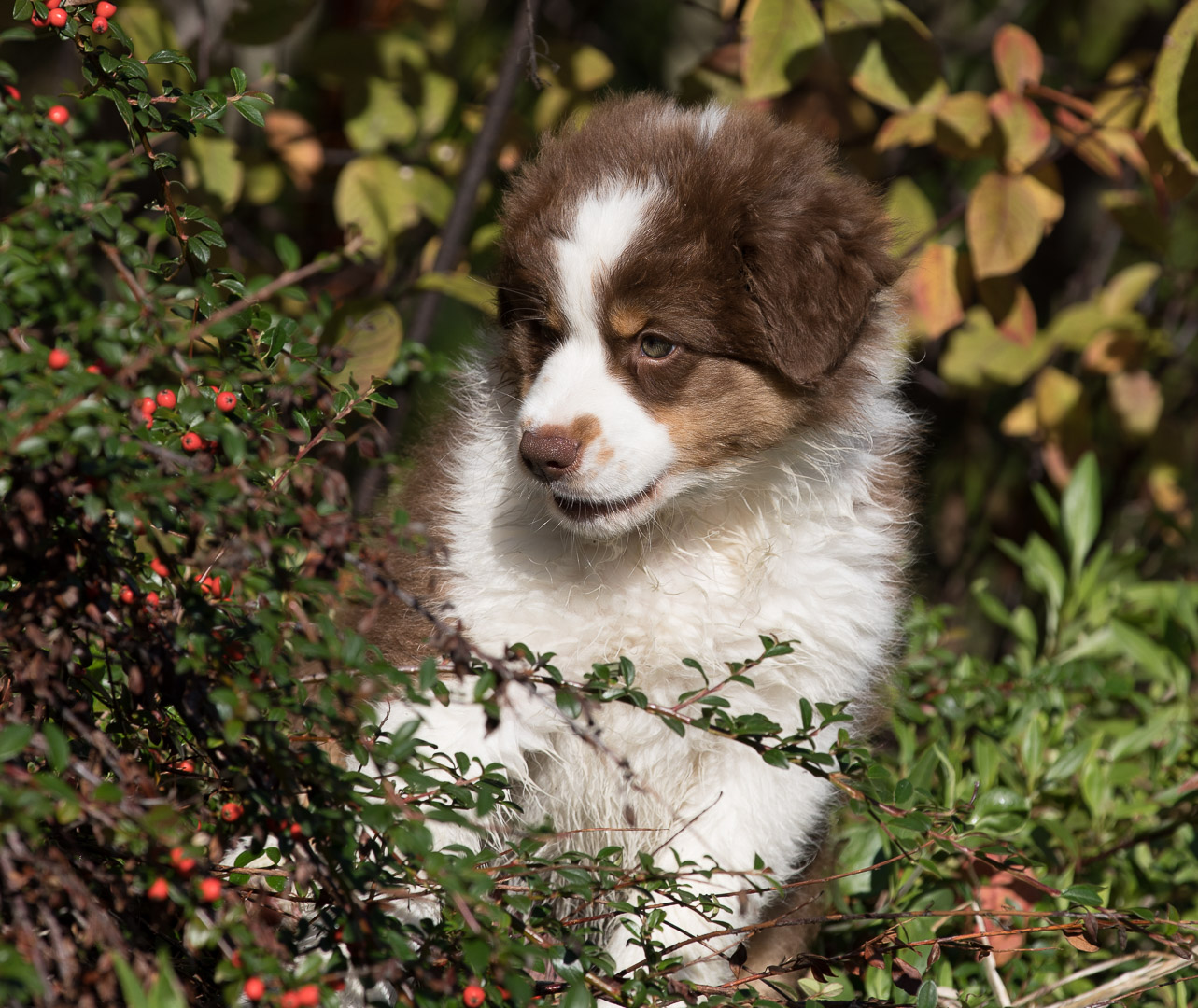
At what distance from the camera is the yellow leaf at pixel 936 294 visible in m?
3.61

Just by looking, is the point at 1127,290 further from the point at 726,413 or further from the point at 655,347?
the point at 655,347

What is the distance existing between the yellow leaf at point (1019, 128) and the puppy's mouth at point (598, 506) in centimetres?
164

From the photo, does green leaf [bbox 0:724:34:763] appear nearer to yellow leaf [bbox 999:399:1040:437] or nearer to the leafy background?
the leafy background

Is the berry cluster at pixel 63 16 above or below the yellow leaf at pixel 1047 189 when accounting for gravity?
below

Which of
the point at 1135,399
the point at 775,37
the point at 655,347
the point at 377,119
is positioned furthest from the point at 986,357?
the point at 377,119

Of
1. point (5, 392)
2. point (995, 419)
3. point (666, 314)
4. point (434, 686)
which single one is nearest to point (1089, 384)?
point (995, 419)

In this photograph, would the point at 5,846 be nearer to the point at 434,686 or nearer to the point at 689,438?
the point at 434,686

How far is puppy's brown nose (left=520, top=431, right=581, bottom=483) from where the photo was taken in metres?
2.39

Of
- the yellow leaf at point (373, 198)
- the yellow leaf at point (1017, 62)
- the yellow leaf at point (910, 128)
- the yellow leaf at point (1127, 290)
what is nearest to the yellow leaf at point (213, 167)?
the yellow leaf at point (373, 198)

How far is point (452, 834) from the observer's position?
8.12 feet

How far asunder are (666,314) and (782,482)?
507 mm

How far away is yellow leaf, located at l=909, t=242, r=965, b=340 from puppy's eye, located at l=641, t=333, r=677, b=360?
1.35 meters

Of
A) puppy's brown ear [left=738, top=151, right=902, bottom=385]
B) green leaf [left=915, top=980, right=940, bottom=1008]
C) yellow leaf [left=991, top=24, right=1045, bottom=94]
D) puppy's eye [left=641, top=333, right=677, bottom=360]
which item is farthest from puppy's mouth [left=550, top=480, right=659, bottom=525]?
yellow leaf [left=991, top=24, right=1045, bottom=94]

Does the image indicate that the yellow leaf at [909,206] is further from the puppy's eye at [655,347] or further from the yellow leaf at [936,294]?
the puppy's eye at [655,347]
